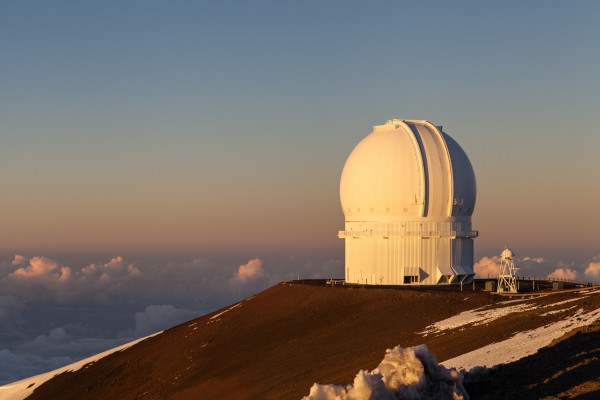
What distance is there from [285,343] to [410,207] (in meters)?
13.8

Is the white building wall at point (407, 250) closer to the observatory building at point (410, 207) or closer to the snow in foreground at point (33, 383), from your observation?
the observatory building at point (410, 207)

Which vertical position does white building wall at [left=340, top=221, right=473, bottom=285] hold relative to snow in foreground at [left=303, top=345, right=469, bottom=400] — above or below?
above

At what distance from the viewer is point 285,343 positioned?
41094mm

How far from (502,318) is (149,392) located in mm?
17687

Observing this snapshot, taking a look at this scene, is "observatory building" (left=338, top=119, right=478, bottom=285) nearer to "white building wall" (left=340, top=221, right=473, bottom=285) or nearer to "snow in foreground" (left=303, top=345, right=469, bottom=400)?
"white building wall" (left=340, top=221, right=473, bottom=285)

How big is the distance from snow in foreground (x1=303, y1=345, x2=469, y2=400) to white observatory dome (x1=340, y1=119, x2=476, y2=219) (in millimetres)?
29264

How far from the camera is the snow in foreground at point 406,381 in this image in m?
19.7

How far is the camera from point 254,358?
130 ft

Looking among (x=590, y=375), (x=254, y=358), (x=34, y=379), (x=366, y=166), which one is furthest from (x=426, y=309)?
(x=34, y=379)

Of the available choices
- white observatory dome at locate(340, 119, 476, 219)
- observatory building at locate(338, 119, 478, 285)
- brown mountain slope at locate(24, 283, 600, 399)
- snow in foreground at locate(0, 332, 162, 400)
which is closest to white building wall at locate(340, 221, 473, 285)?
observatory building at locate(338, 119, 478, 285)

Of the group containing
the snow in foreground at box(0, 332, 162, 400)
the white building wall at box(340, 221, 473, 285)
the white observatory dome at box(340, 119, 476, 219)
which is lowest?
the snow in foreground at box(0, 332, 162, 400)

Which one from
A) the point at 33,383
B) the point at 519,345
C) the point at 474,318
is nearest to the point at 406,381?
the point at 519,345

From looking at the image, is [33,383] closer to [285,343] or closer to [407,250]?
[285,343]

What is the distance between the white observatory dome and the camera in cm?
5028
